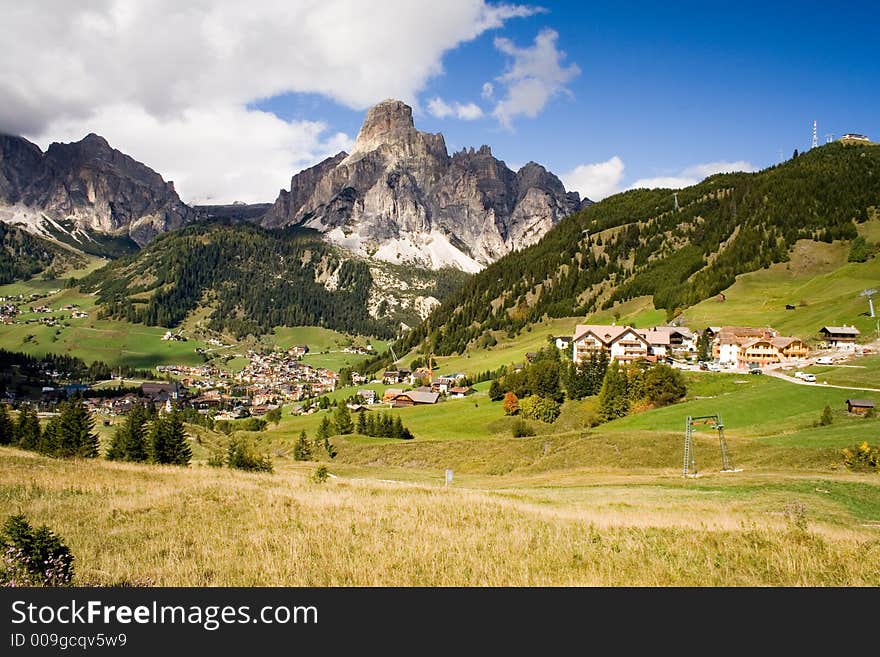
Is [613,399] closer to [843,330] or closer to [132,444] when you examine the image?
[843,330]

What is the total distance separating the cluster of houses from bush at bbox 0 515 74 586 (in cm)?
11072

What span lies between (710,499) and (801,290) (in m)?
150

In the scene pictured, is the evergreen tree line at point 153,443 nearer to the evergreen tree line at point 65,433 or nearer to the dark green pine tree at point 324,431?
the evergreen tree line at point 65,433

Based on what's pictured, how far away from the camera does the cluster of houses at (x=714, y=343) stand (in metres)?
105

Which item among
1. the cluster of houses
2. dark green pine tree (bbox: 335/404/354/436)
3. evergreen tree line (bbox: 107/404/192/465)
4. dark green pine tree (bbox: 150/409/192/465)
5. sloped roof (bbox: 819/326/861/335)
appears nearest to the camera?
dark green pine tree (bbox: 150/409/192/465)

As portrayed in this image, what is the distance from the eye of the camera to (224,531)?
13.9m

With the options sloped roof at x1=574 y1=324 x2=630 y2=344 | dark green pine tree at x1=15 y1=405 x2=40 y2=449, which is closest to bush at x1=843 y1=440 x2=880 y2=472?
dark green pine tree at x1=15 y1=405 x2=40 y2=449

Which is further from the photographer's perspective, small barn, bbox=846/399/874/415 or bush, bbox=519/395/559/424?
bush, bbox=519/395/559/424

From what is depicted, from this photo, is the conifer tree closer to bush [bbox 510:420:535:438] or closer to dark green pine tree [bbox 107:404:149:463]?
bush [bbox 510:420:535:438]

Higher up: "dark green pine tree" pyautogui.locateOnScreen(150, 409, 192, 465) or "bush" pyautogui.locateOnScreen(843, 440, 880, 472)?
"dark green pine tree" pyautogui.locateOnScreen(150, 409, 192, 465)

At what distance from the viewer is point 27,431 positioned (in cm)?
6159

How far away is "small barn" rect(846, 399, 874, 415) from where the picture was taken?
2291 inches
